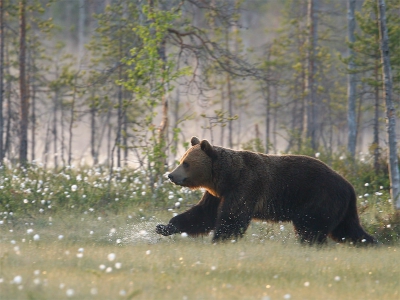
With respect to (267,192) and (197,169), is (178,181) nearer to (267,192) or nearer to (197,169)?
(197,169)

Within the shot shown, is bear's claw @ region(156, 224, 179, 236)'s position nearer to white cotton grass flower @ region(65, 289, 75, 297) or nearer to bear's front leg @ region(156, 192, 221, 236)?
bear's front leg @ region(156, 192, 221, 236)

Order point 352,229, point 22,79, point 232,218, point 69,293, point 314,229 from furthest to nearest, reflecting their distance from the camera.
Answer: point 22,79 < point 352,229 < point 314,229 < point 232,218 < point 69,293

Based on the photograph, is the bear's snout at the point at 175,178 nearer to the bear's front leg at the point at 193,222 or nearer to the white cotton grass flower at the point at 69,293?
the bear's front leg at the point at 193,222

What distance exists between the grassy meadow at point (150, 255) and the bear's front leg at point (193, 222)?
0.54 feet

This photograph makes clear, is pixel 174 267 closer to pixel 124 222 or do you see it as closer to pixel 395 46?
pixel 124 222

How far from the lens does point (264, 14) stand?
2159 inches

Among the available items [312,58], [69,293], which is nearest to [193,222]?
[69,293]

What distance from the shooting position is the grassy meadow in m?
5.98

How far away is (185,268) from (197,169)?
8.50ft

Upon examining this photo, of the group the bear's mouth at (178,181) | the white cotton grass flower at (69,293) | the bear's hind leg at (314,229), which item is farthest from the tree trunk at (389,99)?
the white cotton grass flower at (69,293)

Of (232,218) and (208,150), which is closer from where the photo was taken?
(232,218)

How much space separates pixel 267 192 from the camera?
362 inches

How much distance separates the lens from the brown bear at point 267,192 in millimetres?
9086

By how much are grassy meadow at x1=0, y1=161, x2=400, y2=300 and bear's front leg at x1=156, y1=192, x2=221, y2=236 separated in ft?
0.54
